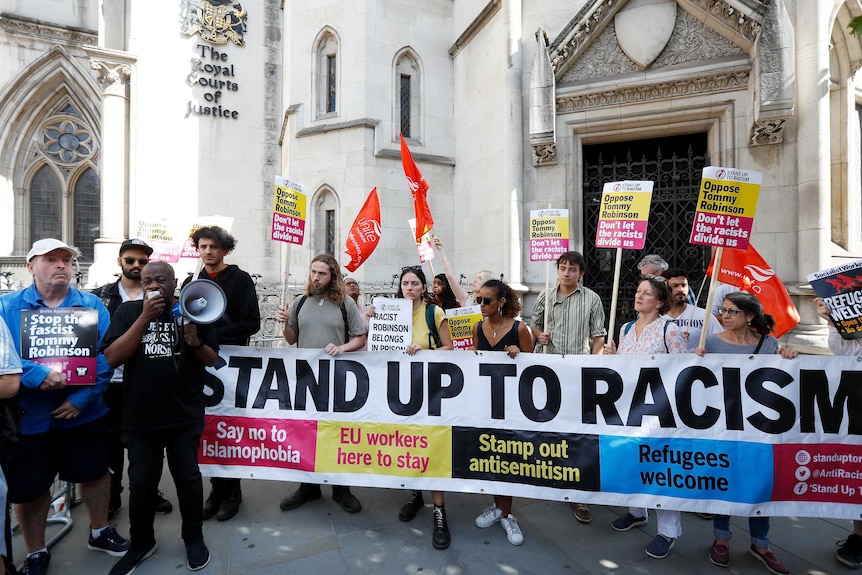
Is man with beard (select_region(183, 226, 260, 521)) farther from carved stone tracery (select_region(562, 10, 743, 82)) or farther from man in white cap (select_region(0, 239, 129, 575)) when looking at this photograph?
carved stone tracery (select_region(562, 10, 743, 82))

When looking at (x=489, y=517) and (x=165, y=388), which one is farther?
(x=489, y=517)

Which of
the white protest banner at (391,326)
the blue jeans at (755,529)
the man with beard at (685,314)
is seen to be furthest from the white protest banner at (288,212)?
the blue jeans at (755,529)

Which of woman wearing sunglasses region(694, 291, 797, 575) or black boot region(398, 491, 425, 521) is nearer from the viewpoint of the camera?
woman wearing sunglasses region(694, 291, 797, 575)

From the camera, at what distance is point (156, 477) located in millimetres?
3027

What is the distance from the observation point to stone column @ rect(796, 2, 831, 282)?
6.52 meters

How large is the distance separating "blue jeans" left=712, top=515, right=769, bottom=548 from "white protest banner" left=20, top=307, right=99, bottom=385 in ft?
14.5

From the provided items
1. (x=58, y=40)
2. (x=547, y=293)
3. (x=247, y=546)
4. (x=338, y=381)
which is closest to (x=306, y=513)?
(x=247, y=546)

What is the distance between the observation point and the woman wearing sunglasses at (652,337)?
323 centimetres

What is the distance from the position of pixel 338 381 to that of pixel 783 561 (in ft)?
11.4

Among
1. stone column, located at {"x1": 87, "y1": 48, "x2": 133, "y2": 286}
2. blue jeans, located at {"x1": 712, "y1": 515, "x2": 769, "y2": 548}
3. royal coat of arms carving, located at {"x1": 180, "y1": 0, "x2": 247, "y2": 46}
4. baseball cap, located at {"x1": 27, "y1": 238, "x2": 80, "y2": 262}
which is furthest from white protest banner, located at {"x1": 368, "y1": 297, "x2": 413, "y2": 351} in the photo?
royal coat of arms carving, located at {"x1": 180, "y1": 0, "x2": 247, "y2": 46}

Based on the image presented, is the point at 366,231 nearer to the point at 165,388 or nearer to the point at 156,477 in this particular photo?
the point at 165,388

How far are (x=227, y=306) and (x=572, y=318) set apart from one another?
→ 3.05 metres

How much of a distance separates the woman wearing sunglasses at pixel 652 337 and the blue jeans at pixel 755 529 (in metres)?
0.25

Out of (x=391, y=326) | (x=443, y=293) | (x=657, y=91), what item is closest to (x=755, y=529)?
(x=391, y=326)
